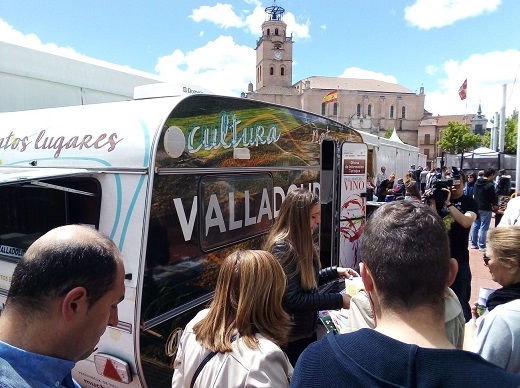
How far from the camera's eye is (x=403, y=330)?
3.71 ft

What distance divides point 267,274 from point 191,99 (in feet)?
5.67

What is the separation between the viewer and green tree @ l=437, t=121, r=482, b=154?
51219 millimetres

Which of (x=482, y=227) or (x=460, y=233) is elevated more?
(x=460, y=233)

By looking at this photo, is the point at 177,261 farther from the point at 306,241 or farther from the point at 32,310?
the point at 32,310

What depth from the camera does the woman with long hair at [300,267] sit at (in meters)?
2.74

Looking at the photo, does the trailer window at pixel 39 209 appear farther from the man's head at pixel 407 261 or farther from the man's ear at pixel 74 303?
the man's head at pixel 407 261

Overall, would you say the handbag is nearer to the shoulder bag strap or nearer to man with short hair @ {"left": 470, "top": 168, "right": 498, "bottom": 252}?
the shoulder bag strap

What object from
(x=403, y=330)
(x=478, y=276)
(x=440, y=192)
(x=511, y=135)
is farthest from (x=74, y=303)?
(x=511, y=135)

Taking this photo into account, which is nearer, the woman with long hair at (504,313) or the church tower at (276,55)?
the woman with long hair at (504,313)

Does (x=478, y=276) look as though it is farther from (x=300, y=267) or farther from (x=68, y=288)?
(x=68, y=288)

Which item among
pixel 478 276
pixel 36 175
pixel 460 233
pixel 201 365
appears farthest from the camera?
pixel 478 276

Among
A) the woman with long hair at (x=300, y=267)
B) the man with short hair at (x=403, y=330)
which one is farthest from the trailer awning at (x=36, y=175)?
the man with short hair at (x=403, y=330)

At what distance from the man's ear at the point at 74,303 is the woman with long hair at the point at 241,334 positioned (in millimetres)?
742

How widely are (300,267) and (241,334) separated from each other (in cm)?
104
